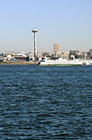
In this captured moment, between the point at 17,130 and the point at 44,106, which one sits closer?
the point at 17,130

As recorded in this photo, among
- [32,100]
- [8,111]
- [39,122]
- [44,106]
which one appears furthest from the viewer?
[32,100]

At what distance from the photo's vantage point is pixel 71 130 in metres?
28.4

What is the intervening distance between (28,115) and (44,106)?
19.9 feet

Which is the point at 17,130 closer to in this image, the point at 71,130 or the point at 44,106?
the point at 71,130

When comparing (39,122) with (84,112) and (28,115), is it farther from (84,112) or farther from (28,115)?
(84,112)

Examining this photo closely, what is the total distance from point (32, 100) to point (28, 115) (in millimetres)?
12225

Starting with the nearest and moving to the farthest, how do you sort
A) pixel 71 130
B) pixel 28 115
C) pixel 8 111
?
pixel 71 130
pixel 28 115
pixel 8 111

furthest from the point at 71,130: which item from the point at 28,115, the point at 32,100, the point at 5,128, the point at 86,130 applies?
the point at 32,100

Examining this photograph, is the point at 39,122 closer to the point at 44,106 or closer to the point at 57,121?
the point at 57,121

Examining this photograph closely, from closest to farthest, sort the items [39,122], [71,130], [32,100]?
1. [71,130]
2. [39,122]
3. [32,100]

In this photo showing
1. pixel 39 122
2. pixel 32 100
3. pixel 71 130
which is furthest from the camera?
pixel 32 100

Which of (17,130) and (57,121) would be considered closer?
(17,130)

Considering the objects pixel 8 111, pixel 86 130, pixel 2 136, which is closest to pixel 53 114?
pixel 8 111

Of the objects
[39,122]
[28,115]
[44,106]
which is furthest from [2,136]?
[44,106]
